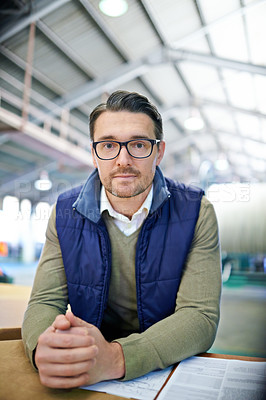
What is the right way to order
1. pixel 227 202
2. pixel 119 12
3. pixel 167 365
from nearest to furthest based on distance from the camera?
pixel 167 365, pixel 119 12, pixel 227 202

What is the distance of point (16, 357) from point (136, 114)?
622mm

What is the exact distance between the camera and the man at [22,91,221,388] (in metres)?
0.73

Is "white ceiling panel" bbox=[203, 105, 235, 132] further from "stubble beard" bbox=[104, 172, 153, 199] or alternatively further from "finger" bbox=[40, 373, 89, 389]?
"finger" bbox=[40, 373, 89, 389]

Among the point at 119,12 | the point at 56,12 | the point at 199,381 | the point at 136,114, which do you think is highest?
the point at 56,12

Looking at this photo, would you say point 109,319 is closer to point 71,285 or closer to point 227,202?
point 71,285

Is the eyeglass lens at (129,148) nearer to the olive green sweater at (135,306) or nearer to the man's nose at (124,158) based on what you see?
the man's nose at (124,158)

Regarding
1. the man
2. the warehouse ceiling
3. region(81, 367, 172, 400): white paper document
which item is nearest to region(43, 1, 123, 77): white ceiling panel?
the warehouse ceiling

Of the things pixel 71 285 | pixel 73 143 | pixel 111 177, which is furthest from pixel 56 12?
pixel 73 143

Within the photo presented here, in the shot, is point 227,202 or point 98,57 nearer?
point 98,57

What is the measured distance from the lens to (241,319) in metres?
2.94

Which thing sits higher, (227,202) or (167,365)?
(227,202)

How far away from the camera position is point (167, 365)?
574 millimetres

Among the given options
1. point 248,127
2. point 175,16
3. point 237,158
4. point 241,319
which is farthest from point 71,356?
point 237,158

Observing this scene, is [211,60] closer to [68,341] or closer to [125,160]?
[125,160]
